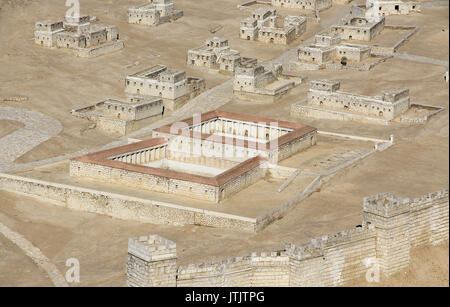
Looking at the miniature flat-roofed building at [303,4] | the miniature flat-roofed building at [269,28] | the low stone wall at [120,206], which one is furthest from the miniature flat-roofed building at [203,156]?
the miniature flat-roofed building at [303,4]

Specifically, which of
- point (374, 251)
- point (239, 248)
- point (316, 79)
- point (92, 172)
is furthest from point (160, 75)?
point (374, 251)

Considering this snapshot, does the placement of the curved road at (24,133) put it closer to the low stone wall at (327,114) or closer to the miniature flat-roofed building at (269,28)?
the low stone wall at (327,114)

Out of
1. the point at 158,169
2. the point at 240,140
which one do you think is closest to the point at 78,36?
the point at 240,140

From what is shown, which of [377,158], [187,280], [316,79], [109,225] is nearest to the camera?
[187,280]

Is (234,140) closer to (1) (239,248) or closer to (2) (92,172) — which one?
(2) (92,172)

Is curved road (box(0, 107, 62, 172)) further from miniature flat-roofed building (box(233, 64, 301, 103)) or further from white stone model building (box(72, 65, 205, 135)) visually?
miniature flat-roofed building (box(233, 64, 301, 103))

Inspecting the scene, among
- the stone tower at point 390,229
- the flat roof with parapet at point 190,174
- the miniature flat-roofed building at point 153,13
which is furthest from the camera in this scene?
the miniature flat-roofed building at point 153,13

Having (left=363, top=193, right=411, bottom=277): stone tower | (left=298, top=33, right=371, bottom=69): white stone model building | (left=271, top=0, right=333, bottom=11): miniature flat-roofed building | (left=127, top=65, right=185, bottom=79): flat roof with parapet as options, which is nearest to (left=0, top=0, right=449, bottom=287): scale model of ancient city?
(left=363, top=193, right=411, bottom=277): stone tower
